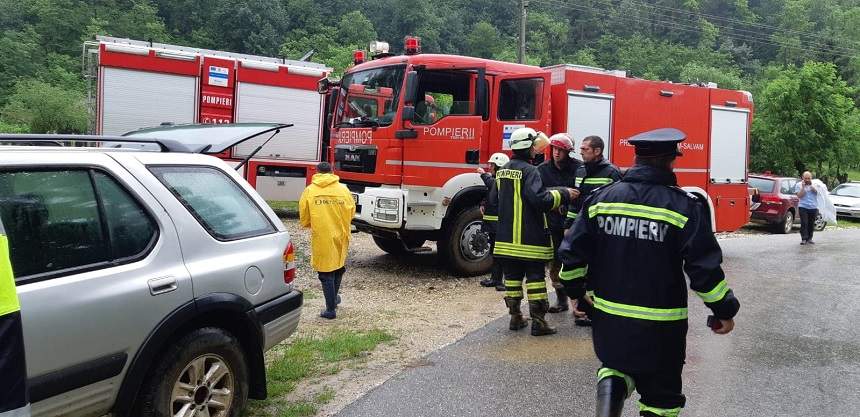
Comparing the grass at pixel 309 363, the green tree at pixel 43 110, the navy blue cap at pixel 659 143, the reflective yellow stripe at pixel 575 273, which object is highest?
the green tree at pixel 43 110

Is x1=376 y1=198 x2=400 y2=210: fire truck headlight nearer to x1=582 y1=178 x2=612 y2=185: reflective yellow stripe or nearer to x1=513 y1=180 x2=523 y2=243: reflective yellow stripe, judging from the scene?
x1=513 y1=180 x2=523 y2=243: reflective yellow stripe

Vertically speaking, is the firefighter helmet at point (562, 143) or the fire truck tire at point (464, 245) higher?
the firefighter helmet at point (562, 143)

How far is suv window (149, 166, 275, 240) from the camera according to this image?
3.47 meters

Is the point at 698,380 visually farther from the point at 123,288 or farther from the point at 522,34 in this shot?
the point at 522,34

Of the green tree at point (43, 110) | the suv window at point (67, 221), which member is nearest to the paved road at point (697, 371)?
the suv window at point (67, 221)

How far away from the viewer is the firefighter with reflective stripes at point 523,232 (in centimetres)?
566

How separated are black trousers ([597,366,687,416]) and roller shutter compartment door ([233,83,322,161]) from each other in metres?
10.7

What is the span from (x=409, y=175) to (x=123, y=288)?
5.30 metres

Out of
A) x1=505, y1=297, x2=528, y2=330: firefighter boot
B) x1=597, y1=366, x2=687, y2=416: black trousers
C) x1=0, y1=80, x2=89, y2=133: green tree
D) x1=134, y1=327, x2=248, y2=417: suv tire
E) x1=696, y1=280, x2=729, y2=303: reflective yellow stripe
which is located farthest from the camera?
x1=0, y1=80, x2=89, y2=133: green tree

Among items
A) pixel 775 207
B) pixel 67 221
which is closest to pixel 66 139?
pixel 67 221

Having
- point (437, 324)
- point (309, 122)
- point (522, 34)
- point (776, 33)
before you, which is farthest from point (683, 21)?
point (437, 324)

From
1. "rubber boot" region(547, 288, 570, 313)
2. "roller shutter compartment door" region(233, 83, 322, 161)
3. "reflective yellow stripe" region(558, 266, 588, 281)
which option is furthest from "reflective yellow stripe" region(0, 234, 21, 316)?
"roller shutter compartment door" region(233, 83, 322, 161)

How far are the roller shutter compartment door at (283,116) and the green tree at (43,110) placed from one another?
15.1 m

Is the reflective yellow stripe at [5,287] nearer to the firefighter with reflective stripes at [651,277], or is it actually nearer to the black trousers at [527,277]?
the firefighter with reflective stripes at [651,277]
